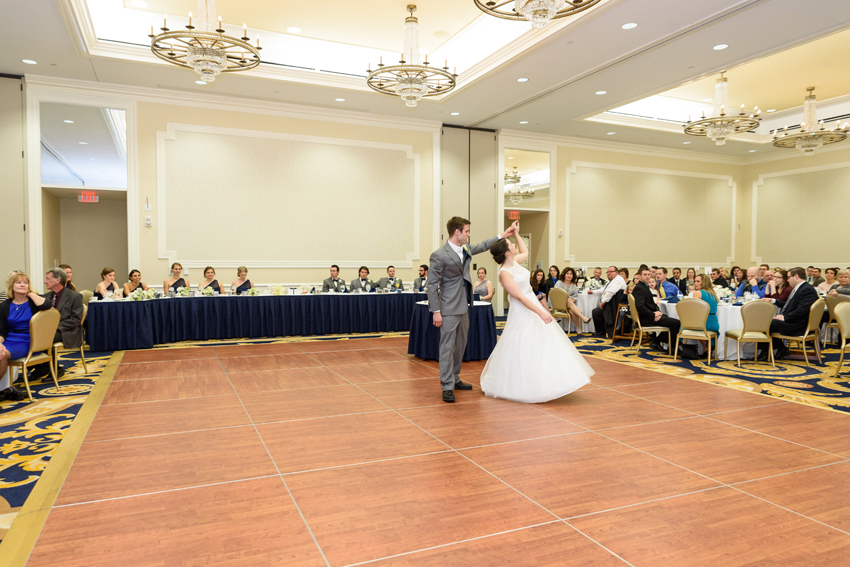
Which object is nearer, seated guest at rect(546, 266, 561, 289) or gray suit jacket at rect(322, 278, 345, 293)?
gray suit jacket at rect(322, 278, 345, 293)

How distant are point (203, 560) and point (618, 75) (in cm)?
915

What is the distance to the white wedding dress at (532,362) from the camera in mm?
5012

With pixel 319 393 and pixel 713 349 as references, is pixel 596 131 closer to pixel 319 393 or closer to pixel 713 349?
pixel 713 349

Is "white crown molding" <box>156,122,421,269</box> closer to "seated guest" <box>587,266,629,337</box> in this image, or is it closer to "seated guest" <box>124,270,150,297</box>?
"seated guest" <box>124,270,150,297</box>

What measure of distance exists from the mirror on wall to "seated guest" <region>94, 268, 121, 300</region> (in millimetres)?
3199

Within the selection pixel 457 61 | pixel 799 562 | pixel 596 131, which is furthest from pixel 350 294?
pixel 799 562

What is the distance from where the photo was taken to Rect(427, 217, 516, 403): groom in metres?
5.16

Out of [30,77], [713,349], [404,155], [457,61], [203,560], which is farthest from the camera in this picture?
[404,155]

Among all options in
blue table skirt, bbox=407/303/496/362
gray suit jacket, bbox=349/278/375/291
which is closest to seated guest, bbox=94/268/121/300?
gray suit jacket, bbox=349/278/375/291

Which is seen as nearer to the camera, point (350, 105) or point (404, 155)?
point (350, 105)

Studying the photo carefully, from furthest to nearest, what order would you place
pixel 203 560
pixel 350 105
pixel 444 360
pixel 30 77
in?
1. pixel 350 105
2. pixel 30 77
3. pixel 444 360
4. pixel 203 560

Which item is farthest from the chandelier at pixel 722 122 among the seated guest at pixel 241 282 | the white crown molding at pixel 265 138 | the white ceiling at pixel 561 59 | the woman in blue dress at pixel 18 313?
the woman in blue dress at pixel 18 313

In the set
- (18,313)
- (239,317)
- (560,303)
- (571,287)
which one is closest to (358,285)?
(239,317)

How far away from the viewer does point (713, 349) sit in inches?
309
